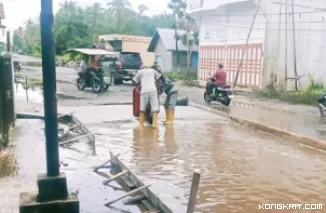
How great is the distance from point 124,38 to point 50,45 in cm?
3678

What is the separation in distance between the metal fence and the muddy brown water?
1.27ft

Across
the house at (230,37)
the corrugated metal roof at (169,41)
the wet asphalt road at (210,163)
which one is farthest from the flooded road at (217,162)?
the corrugated metal roof at (169,41)

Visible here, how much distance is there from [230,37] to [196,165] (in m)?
19.2

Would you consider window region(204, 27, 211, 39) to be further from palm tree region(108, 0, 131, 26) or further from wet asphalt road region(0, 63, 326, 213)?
palm tree region(108, 0, 131, 26)

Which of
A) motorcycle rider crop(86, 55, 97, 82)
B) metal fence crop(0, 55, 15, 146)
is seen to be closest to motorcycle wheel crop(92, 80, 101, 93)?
motorcycle rider crop(86, 55, 97, 82)

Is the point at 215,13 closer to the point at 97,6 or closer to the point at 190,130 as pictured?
the point at 190,130

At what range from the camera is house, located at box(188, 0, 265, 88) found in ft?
72.6

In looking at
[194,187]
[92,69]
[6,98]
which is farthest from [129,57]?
[194,187]

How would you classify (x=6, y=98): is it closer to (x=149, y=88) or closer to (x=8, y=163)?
(x=8, y=163)

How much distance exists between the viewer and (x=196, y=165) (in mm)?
6543

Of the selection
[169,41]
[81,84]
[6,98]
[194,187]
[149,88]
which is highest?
[169,41]

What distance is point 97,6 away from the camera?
59281mm

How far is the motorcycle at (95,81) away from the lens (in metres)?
19.2

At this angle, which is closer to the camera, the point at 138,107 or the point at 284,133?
the point at 284,133
